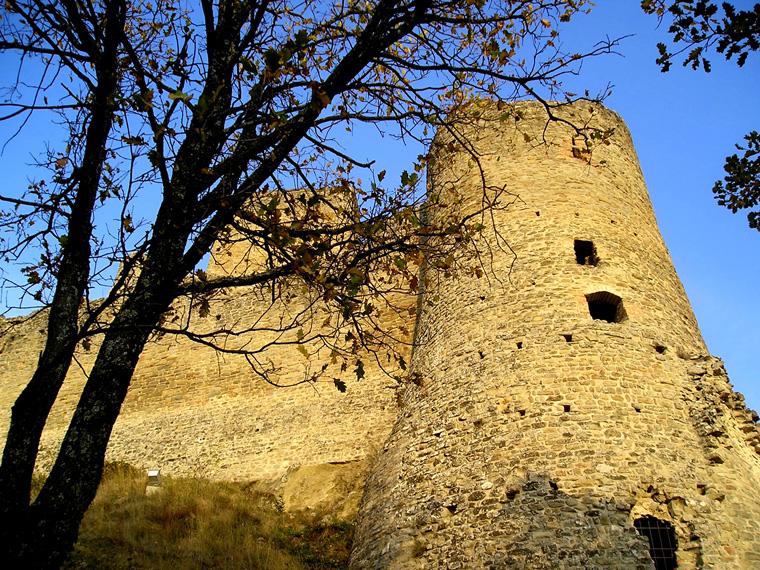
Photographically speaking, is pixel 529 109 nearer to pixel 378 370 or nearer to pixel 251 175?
pixel 378 370

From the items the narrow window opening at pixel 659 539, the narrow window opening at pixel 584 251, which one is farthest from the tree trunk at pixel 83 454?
the narrow window opening at pixel 584 251

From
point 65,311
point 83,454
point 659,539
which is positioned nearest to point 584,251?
point 659,539

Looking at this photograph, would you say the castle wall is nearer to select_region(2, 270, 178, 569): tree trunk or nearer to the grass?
the grass

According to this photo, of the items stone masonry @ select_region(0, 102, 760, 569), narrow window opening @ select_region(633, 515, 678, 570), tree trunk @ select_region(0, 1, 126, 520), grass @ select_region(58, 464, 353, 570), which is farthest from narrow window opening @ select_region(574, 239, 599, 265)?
tree trunk @ select_region(0, 1, 126, 520)

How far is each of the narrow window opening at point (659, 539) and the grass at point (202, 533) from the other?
395 centimetres

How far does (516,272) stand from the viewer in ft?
30.3

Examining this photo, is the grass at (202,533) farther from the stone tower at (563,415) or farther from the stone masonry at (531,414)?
the stone tower at (563,415)

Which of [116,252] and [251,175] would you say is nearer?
[116,252]

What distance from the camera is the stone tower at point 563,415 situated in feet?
21.9

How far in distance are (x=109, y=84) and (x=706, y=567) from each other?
697 cm

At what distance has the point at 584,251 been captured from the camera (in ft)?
32.0

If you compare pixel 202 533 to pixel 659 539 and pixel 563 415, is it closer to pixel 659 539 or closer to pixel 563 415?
pixel 563 415

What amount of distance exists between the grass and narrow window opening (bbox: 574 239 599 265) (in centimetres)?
528

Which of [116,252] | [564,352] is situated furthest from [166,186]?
[564,352]
